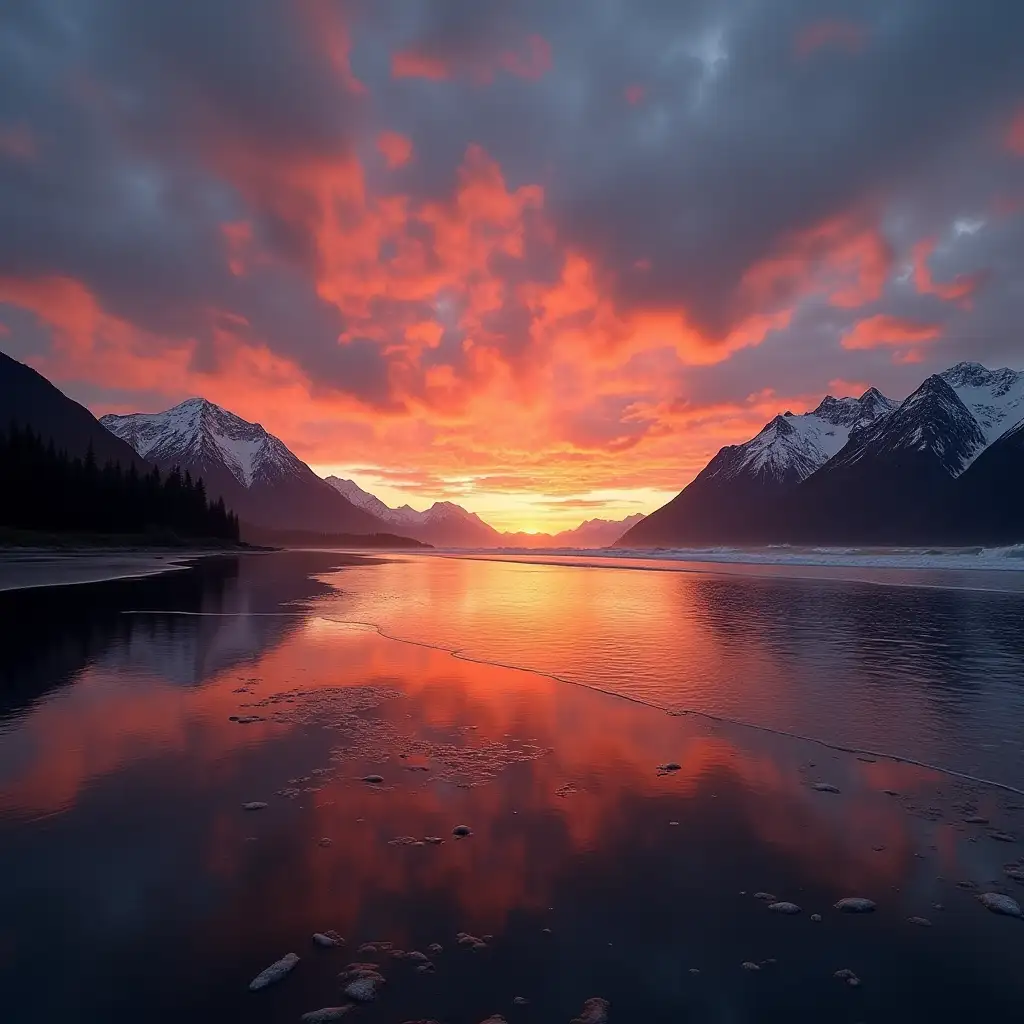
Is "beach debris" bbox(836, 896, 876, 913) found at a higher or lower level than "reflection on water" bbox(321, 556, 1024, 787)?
lower

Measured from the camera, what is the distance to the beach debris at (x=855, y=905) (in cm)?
547

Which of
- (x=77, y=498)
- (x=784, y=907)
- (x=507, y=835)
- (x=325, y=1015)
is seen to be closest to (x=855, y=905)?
(x=784, y=907)

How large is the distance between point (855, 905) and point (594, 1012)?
2991mm

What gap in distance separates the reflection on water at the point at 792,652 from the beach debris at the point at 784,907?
17.1 feet

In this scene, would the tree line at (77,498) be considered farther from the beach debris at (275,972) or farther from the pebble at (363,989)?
the pebble at (363,989)

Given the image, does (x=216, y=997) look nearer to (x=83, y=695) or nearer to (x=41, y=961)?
(x=41, y=961)

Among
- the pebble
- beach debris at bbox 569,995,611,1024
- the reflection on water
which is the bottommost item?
beach debris at bbox 569,995,611,1024

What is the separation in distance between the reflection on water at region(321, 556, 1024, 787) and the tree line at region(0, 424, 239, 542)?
94564 millimetres

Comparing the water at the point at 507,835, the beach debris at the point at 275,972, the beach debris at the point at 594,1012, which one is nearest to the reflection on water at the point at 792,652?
the water at the point at 507,835

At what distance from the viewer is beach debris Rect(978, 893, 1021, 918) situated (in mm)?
5516

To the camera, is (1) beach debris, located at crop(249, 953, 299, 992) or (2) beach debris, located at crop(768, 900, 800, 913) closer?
(1) beach debris, located at crop(249, 953, 299, 992)

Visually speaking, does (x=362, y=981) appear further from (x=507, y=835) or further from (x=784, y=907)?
(x=784, y=907)

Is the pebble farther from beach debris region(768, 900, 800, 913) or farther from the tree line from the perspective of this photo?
the tree line

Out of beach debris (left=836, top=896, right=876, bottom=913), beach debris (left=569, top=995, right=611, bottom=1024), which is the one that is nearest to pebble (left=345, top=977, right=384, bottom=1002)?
beach debris (left=569, top=995, right=611, bottom=1024)
